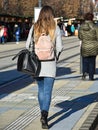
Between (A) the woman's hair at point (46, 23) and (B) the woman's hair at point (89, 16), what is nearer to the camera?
(A) the woman's hair at point (46, 23)

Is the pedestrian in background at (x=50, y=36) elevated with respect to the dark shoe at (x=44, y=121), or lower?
elevated

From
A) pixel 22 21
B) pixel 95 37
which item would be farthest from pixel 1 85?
pixel 22 21

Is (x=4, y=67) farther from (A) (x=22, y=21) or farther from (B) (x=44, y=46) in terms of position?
(A) (x=22, y=21)

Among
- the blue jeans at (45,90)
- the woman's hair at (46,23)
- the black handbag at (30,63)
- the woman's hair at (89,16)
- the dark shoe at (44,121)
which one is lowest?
the dark shoe at (44,121)

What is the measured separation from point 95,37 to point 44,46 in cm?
573

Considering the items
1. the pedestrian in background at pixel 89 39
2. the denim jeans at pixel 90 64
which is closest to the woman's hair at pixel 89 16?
the pedestrian in background at pixel 89 39

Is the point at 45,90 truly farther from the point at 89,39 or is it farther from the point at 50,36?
the point at 89,39

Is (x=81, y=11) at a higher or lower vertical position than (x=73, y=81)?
lower

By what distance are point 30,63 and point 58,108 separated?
6.68ft

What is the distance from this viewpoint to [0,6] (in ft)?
192

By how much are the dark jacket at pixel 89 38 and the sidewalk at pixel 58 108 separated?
841 millimetres

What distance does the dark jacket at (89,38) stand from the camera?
12.2 metres

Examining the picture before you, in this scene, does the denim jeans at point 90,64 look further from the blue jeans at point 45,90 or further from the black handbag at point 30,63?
the black handbag at point 30,63

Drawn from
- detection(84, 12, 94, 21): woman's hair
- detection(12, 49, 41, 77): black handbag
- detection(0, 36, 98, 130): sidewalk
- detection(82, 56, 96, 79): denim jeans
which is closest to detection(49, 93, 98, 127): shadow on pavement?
detection(0, 36, 98, 130): sidewalk
